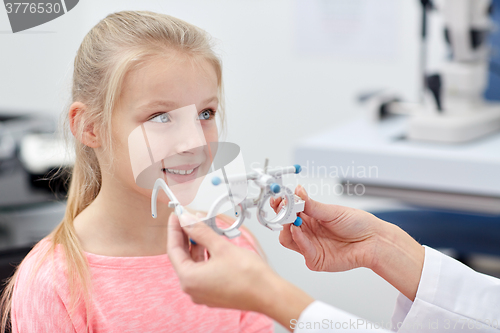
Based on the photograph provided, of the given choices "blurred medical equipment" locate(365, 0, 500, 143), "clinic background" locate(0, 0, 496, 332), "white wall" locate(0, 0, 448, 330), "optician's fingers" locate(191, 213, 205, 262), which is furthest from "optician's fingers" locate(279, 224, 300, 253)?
"clinic background" locate(0, 0, 496, 332)

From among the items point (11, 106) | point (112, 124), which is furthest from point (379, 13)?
point (112, 124)

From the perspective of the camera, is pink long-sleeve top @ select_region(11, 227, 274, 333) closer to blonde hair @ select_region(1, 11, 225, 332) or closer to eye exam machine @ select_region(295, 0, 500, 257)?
blonde hair @ select_region(1, 11, 225, 332)

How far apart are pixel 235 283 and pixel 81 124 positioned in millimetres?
326

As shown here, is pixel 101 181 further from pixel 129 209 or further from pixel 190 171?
pixel 190 171

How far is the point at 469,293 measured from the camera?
67cm

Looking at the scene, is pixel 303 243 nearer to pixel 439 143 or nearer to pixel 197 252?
pixel 197 252

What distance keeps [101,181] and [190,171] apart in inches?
7.7

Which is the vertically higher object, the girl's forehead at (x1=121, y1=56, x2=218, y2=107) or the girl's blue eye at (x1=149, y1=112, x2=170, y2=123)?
the girl's forehead at (x1=121, y1=56, x2=218, y2=107)

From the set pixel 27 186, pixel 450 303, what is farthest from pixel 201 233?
pixel 27 186

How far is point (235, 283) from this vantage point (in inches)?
18.5

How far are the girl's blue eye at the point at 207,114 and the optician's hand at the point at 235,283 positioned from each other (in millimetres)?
181

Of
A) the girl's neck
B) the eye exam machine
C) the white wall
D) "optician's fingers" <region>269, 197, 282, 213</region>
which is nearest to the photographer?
"optician's fingers" <region>269, 197, 282, 213</region>

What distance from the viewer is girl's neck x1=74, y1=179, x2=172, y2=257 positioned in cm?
71

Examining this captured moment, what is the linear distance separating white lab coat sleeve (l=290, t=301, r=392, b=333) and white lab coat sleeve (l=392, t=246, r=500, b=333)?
17cm
